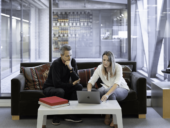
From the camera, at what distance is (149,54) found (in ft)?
15.9

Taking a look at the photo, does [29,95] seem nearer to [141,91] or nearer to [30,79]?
[30,79]

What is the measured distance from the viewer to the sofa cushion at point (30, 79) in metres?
3.98

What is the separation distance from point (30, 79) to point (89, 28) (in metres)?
1.68

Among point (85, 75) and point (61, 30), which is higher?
point (61, 30)

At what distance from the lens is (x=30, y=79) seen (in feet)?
13.2

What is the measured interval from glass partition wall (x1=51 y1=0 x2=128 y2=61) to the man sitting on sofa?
4.32 feet

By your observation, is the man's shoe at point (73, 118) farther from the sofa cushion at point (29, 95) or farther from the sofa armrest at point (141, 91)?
the sofa armrest at point (141, 91)

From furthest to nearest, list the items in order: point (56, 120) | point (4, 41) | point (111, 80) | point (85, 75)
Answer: point (4, 41) → point (85, 75) → point (111, 80) → point (56, 120)

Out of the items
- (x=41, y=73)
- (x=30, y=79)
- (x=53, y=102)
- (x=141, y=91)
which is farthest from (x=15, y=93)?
(x=141, y=91)

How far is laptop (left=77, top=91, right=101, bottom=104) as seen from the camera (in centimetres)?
277

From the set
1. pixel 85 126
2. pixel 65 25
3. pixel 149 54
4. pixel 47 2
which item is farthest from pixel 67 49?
pixel 149 54

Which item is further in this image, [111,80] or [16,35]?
[16,35]

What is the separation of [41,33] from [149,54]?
2.31m

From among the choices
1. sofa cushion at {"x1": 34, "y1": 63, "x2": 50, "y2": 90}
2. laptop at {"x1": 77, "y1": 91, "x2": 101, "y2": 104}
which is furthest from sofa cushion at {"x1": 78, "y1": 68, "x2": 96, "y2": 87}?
laptop at {"x1": 77, "y1": 91, "x2": 101, "y2": 104}
